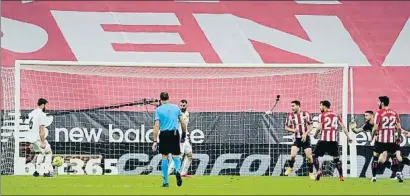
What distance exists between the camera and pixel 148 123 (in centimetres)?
2470

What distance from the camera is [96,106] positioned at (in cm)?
2603

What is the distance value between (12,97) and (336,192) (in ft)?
37.5

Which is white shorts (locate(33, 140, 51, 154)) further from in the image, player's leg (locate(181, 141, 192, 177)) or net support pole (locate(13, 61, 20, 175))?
player's leg (locate(181, 141, 192, 177))

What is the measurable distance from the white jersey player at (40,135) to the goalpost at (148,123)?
1272 millimetres

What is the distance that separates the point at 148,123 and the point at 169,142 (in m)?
8.23

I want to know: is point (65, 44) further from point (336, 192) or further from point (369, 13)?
point (336, 192)

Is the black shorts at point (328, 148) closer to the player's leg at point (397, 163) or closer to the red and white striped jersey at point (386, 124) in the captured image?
the red and white striped jersey at point (386, 124)

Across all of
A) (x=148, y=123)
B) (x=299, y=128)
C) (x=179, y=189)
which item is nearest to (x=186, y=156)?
(x=299, y=128)

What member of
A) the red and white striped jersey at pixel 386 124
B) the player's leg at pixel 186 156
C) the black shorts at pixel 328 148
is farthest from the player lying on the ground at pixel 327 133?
the player's leg at pixel 186 156

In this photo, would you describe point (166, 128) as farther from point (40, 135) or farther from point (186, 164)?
point (186, 164)

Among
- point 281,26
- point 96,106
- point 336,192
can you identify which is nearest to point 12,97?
point 96,106

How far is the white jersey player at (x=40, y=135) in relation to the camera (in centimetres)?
2094

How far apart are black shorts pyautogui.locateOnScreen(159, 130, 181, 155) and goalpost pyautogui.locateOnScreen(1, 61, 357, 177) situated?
6663 mm

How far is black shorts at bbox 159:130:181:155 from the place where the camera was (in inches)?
649
